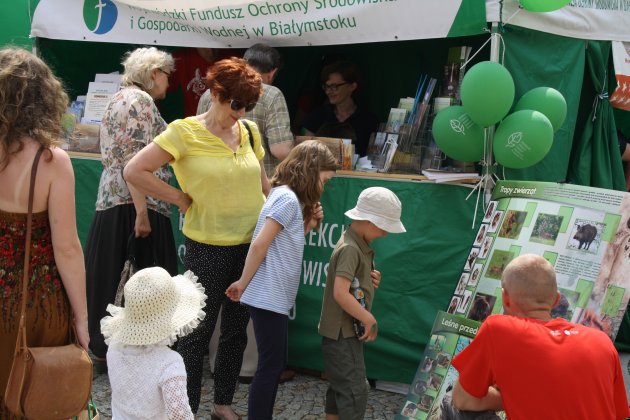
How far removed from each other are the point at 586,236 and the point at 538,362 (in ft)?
3.93

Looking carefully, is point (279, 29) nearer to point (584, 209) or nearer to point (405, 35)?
point (405, 35)

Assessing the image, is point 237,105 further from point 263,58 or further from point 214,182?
point 263,58

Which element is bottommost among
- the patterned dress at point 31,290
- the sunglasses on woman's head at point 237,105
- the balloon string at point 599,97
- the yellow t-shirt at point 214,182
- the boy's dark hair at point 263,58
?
the patterned dress at point 31,290

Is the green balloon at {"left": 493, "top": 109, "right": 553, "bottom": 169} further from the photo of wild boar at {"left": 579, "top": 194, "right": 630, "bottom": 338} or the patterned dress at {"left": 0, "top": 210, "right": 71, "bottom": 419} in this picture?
the patterned dress at {"left": 0, "top": 210, "right": 71, "bottom": 419}

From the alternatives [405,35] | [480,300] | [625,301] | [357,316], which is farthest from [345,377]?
[405,35]

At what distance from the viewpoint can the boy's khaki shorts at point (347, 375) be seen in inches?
143

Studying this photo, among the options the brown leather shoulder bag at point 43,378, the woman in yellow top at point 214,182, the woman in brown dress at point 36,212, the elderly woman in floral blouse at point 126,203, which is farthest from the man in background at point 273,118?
the brown leather shoulder bag at point 43,378

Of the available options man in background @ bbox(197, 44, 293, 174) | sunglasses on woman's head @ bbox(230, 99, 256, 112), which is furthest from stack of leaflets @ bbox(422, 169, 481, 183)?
sunglasses on woman's head @ bbox(230, 99, 256, 112)

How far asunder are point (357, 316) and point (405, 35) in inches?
65.9

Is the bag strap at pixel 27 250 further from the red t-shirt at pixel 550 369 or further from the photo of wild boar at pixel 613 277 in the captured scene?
the photo of wild boar at pixel 613 277

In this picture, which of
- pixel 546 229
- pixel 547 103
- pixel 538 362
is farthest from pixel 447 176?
pixel 538 362

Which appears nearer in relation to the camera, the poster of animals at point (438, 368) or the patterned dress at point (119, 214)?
the poster of animals at point (438, 368)

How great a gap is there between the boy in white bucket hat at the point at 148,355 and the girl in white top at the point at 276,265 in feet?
3.26

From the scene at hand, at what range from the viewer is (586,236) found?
352 centimetres
